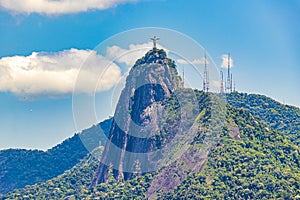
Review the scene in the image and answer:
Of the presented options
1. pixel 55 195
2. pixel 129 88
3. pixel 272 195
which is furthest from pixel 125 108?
pixel 272 195

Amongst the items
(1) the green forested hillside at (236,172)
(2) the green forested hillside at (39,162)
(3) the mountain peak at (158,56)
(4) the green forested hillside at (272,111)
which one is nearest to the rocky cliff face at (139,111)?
(3) the mountain peak at (158,56)

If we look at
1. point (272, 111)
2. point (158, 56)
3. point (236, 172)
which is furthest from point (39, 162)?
point (236, 172)

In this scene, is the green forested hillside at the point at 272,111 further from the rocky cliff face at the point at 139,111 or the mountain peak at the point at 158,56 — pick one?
the mountain peak at the point at 158,56

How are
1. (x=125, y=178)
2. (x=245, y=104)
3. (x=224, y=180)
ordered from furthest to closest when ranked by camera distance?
(x=245, y=104) → (x=125, y=178) → (x=224, y=180)

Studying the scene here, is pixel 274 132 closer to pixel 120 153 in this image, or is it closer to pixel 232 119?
pixel 232 119

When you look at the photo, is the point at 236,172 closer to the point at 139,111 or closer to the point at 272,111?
the point at 139,111
